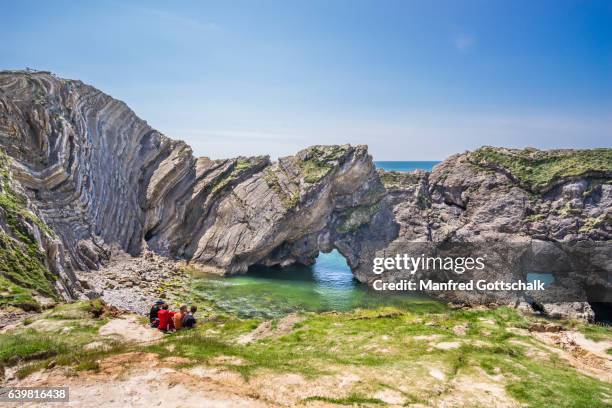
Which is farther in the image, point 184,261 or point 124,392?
point 184,261

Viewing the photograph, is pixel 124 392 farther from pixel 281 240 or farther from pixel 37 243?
pixel 281 240

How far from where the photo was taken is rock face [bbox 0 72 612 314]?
57.9 m

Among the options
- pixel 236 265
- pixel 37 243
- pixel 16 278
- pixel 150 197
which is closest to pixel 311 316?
pixel 16 278

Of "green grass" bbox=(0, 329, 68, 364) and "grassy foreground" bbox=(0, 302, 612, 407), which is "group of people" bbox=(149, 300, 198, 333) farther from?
"green grass" bbox=(0, 329, 68, 364)

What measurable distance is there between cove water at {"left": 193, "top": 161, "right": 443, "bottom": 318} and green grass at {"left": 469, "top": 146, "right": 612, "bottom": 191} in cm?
3029

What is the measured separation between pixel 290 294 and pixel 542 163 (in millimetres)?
52443

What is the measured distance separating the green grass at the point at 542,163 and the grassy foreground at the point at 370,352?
164ft

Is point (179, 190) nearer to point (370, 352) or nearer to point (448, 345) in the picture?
point (370, 352)

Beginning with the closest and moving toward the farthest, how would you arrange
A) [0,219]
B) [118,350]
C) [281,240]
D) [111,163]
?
[118,350], [0,219], [111,163], [281,240]

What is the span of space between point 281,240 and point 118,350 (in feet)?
189

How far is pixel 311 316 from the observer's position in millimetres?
26828

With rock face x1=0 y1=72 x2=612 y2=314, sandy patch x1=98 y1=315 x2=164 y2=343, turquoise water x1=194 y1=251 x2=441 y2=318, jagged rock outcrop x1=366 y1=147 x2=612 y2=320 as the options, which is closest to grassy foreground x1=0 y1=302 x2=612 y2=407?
sandy patch x1=98 y1=315 x2=164 y2=343

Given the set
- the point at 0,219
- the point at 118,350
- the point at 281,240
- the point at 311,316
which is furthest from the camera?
the point at 281,240

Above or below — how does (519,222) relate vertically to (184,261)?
above
